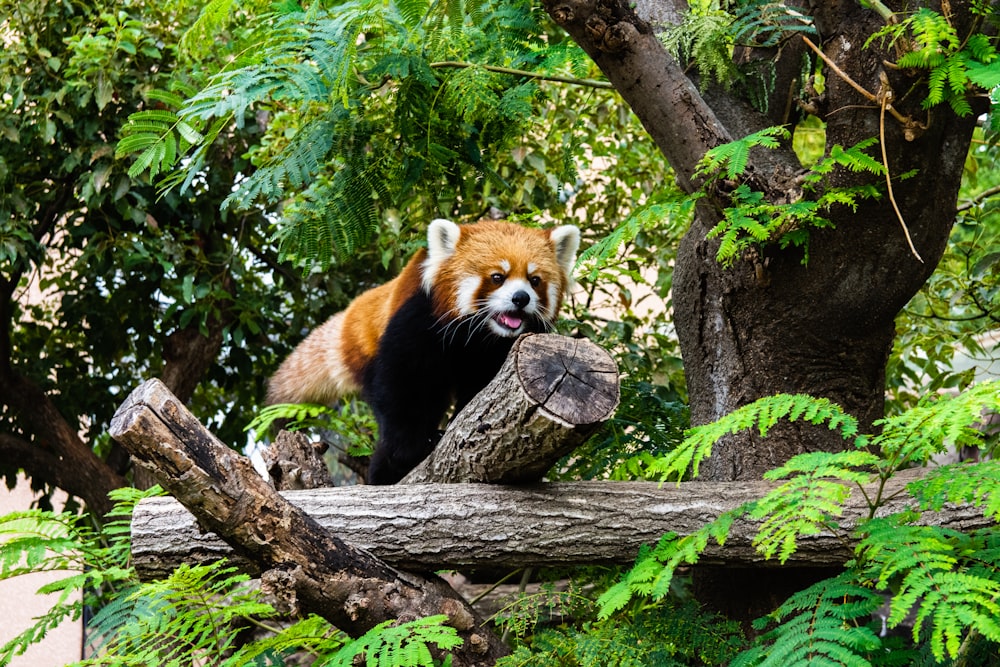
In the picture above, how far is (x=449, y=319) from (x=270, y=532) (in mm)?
1170

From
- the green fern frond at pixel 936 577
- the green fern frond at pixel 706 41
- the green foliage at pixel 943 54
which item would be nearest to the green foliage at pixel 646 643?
the green fern frond at pixel 936 577

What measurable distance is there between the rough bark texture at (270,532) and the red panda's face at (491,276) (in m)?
0.93

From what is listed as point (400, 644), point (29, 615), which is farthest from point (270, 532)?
Answer: point (29, 615)

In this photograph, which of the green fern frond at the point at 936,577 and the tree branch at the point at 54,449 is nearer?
the green fern frond at the point at 936,577

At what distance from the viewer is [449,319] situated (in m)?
3.10

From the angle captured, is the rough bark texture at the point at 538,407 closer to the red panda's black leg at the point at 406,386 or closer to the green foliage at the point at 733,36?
the red panda's black leg at the point at 406,386

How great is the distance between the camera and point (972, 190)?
4883 mm

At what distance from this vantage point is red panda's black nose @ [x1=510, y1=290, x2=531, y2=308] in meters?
3.02

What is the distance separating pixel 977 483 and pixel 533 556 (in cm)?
102

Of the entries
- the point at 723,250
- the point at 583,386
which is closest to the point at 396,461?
the point at 583,386

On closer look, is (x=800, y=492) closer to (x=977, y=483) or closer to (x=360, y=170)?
(x=977, y=483)

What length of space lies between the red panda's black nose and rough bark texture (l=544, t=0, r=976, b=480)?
0.48 m

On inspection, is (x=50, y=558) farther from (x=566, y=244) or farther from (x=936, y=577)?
(x=936, y=577)

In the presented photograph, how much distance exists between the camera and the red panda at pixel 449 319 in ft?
10.2
